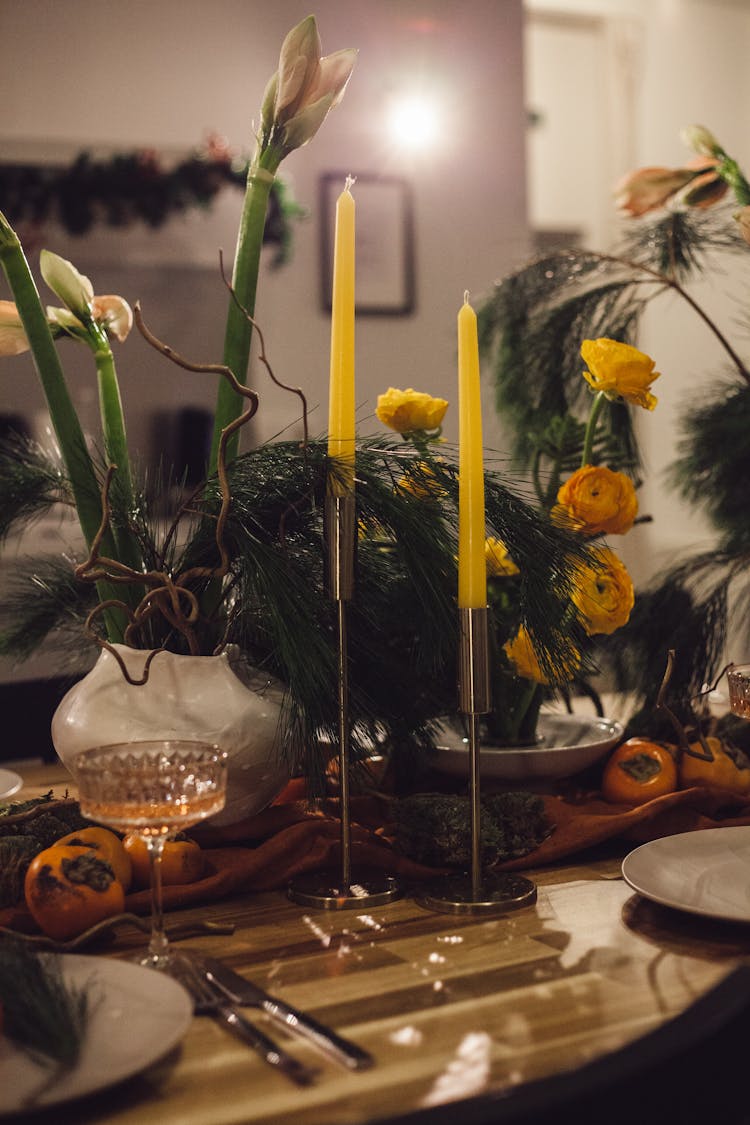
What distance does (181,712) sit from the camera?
0.86 m

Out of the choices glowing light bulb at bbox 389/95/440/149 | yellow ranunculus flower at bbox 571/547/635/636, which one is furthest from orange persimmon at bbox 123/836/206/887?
glowing light bulb at bbox 389/95/440/149

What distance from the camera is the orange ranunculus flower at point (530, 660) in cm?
95

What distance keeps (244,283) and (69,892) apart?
502mm

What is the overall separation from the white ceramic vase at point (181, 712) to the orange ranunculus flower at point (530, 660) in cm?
21

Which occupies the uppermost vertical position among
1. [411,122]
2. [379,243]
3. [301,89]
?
[411,122]

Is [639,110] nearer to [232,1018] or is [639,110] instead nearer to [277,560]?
[277,560]

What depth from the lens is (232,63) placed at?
374cm

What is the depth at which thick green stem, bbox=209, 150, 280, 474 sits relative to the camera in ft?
3.14

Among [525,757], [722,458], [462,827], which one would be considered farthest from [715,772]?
[722,458]

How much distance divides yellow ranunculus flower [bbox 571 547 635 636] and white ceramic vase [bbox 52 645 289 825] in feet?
0.85

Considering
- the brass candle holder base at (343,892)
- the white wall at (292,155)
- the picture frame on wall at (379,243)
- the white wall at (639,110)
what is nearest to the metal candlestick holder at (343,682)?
the brass candle holder base at (343,892)

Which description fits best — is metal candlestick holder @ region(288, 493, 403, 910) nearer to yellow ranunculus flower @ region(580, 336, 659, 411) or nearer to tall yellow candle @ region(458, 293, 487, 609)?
tall yellow candle @ region(458, 293, 487, 609)

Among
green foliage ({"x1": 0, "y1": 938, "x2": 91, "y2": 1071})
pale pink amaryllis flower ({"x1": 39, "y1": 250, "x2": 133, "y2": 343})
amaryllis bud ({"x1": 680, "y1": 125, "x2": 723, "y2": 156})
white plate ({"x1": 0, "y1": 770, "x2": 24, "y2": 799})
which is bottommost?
white plate ({"x1": 0, "y1": 770, "x2": 24, "y2": 799})

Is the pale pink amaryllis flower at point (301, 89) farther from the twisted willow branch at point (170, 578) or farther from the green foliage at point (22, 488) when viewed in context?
the green foliage at point (22, 488)
